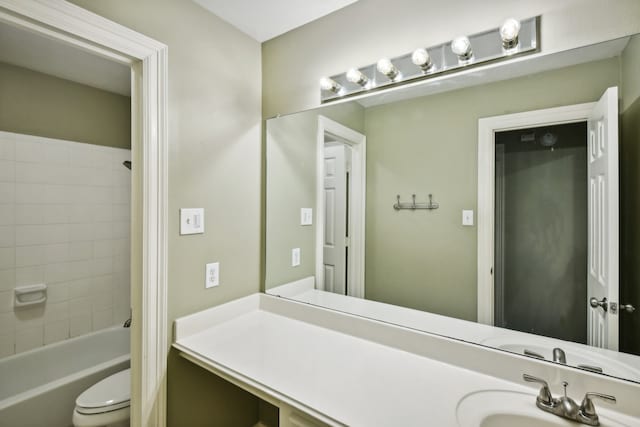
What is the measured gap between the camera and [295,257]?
1.73 m

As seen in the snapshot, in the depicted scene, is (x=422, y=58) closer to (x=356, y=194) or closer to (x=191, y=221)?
(x=356, y=194)

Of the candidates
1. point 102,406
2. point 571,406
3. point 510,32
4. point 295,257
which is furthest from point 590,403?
point 102,406

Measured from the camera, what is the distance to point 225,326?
1.51m

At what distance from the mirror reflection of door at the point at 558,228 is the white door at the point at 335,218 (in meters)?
0.66

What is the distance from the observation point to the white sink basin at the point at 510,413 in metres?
0.84

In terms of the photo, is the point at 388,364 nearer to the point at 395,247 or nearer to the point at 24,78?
the point at 395,247

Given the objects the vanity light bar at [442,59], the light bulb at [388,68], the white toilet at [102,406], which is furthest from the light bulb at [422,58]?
the white toilet at [102,406]

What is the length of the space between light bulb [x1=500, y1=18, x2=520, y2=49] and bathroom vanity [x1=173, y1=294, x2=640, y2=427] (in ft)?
3.53

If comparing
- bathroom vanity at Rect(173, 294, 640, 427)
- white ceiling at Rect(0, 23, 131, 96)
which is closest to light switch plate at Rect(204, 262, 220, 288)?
bathroom vanity at Rect(173, 294, 640, 427)

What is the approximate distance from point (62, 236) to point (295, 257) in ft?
6.19

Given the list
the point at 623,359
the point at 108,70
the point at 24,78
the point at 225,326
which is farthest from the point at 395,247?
the point at 24,78

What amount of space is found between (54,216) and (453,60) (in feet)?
9.11

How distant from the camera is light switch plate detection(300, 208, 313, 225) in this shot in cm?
166

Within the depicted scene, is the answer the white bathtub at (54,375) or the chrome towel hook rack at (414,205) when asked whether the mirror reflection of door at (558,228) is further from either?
the white bathtub at (54,375)
